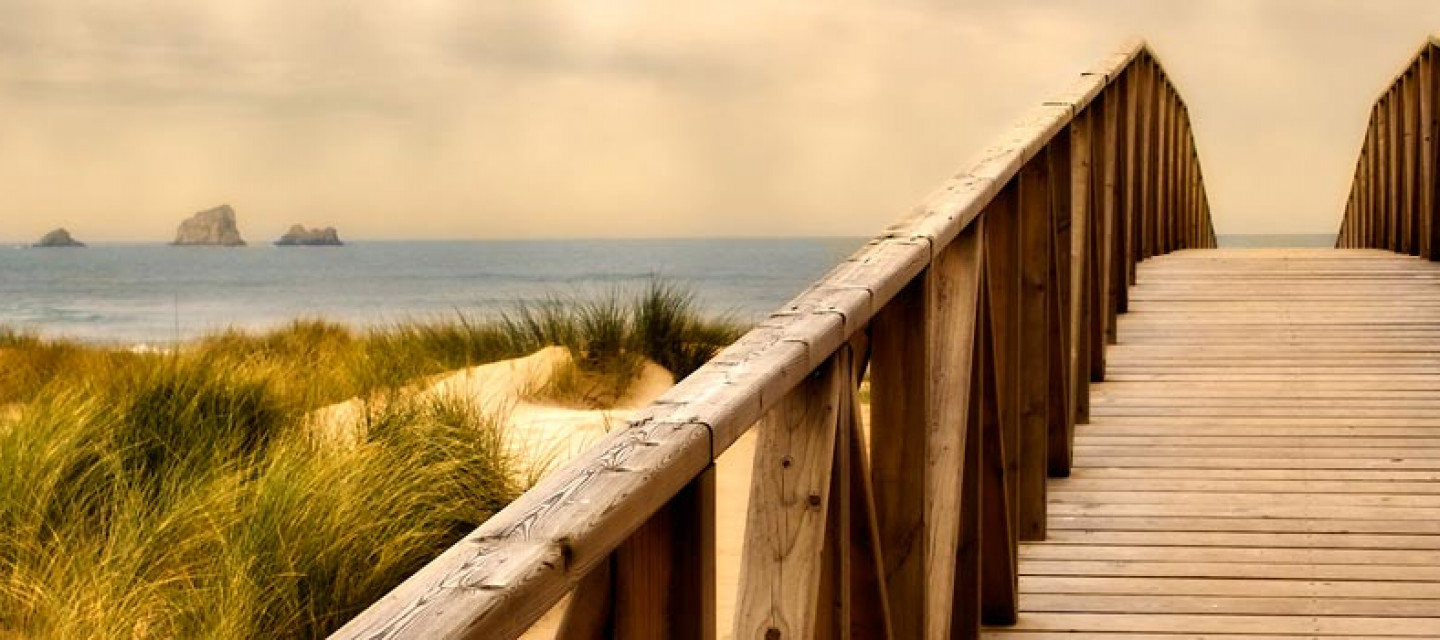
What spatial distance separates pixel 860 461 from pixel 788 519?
293 millimetres

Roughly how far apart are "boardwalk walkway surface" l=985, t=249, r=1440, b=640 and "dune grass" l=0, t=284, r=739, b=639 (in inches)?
85.1

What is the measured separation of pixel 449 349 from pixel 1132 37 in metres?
6.26

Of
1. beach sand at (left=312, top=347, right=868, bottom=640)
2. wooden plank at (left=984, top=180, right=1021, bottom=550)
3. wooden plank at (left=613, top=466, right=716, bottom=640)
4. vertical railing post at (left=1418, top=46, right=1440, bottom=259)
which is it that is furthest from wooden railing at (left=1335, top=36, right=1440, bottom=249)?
wooden plank at (left=613, top=466, right=716, bottom=640)

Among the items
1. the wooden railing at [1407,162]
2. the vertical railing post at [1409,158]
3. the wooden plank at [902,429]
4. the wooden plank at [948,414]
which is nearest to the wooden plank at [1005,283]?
the wooden plank at [948,414]

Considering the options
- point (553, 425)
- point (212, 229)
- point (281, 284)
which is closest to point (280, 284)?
point (281, 284)

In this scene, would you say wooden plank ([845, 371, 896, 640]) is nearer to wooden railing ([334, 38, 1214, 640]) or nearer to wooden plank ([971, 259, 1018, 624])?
wooden railing ([334, 38, 1214, 640])

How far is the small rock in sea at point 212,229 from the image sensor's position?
11788 centimetres

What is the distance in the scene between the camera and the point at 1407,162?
35.0 ft

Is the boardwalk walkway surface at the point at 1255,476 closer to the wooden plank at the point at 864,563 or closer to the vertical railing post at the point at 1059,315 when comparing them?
the vertical railing post at the point at 1059,315

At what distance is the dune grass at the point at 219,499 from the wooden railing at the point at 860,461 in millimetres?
2138

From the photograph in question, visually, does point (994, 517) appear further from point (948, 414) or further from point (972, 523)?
point (948, 414)

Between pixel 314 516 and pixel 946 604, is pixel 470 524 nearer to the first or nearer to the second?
pixel 314 516

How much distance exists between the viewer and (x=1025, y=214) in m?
5.07

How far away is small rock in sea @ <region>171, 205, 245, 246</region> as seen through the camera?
118 meters
